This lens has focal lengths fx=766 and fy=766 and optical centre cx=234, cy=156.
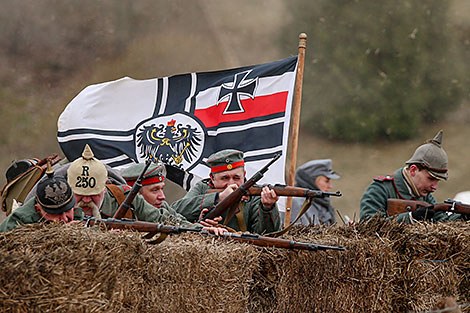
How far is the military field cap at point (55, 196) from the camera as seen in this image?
476cm

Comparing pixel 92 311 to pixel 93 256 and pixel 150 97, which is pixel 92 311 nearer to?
pixel 93 256

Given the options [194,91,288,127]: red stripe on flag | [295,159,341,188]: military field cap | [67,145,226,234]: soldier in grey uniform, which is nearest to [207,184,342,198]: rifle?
[67,145,226,234]: soldier in grey uniform

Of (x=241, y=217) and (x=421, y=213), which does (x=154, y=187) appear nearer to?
(x=241, y=217)

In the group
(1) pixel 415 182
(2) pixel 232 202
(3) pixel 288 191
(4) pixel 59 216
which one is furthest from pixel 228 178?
(4) pixel 59 216

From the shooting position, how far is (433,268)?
21.2ft

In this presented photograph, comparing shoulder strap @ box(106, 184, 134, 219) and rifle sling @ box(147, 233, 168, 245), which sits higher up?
shoulder strap @ box(106, 184, 134, 219)

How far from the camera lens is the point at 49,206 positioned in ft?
15.7

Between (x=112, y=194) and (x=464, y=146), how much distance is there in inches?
534

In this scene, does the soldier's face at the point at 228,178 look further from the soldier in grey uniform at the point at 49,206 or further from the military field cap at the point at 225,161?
the soldier in grey uniform at the point at 49,206

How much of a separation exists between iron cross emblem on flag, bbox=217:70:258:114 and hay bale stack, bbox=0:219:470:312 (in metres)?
2.94

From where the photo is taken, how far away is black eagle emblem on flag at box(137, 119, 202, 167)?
9148mm

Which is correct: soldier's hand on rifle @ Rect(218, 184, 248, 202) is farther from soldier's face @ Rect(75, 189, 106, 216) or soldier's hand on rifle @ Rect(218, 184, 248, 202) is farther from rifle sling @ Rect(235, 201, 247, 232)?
soldier's face @ Rect(75, 189, 106, 216)

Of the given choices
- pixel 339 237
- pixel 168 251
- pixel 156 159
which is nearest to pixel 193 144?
pixel 156 159

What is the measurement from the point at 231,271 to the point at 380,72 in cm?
1342
